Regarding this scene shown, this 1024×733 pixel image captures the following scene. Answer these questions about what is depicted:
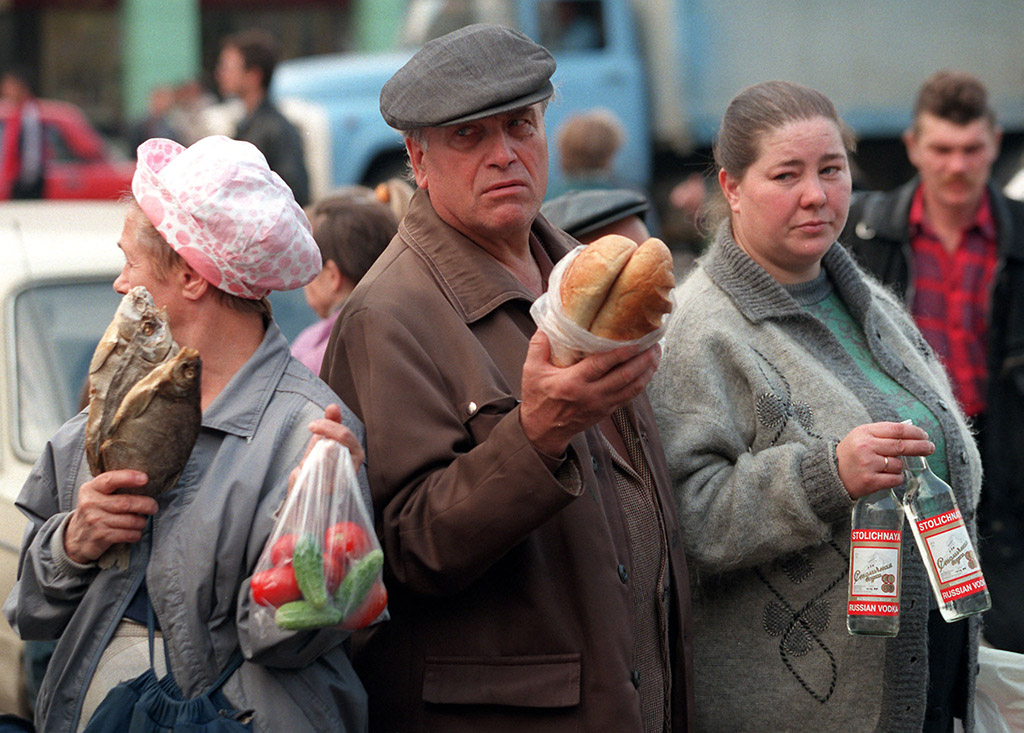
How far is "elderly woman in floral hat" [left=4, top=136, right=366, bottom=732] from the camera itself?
203 centimetres

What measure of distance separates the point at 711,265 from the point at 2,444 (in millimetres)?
2211

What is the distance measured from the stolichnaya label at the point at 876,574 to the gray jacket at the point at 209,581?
101cm

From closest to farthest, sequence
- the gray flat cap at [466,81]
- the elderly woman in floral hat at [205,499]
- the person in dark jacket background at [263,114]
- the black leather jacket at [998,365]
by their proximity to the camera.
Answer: the elderly woman in floral hat at [205,499]
the gray flat cap at [466,81]
the black leather jacket at [998,365]
the person in dark jacket background at [263,114]

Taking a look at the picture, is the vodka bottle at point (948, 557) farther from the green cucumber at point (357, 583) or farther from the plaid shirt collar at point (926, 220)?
the plaid shirt collar at point (926, 220)

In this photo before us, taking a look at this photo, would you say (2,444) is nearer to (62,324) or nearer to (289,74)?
(62,324)

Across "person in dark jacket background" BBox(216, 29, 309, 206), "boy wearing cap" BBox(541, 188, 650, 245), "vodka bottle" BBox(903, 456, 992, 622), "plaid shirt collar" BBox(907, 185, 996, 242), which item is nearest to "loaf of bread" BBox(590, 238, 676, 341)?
"vodka bottle" BBox(903, 456, 992, 622)

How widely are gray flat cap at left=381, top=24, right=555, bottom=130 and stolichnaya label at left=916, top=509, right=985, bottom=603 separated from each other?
1158mm

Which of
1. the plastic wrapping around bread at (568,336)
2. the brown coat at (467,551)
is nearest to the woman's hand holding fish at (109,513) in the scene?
the brown coat at (467,551)

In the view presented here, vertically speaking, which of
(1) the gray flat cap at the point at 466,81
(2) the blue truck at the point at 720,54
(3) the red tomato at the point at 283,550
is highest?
(1) the gray flat cap at the point at 466,81

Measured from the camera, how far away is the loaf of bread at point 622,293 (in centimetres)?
194

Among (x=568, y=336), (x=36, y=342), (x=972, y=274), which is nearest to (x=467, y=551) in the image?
(x=568, y=336)

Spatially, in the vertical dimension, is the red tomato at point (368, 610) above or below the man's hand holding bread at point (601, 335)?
below

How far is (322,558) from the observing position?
1.93 m

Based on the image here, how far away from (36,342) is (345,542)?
7.70 ft
